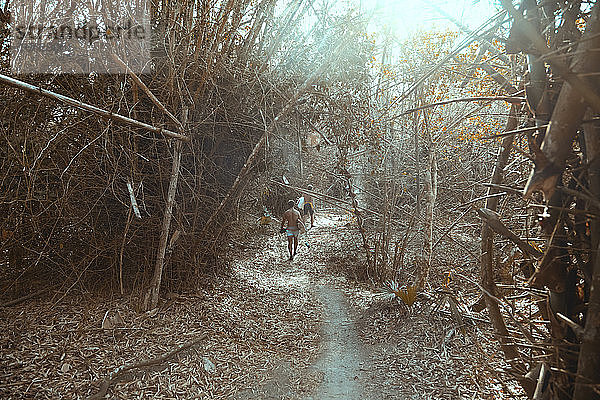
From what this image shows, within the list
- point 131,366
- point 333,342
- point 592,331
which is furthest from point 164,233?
point 592,331

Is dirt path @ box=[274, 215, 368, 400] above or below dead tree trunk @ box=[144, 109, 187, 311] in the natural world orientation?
below

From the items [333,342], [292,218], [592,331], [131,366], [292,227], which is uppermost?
[592,331]

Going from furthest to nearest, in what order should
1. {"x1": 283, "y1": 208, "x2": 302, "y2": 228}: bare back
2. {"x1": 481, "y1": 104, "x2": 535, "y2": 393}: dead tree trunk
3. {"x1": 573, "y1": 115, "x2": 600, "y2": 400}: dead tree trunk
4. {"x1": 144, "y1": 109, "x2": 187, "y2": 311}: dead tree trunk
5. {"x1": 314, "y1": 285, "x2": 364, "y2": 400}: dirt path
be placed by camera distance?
{"x1": 283, "y1": 208, "x2": 302, "y2": 228}: bare back → {"x1": 144, "y1": 109, "x2": 187, "y2": 311}: dead tree trunk → {"x1": 314, "y1": 285, "x2": 364, "y2": 400}: dirt path → {"x1": 481, "y1": 104, "x2": 535, "y2": 393}: dead tree trunk → {"x1": 573, "y1": 115, "x2": 600, "y2": 400}: dead tree trunk

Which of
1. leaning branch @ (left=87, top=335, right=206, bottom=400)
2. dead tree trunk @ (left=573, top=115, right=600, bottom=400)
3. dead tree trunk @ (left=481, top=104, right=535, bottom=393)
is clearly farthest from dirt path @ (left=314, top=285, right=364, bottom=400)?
dead tree trunk @ (left=573, top=115, right=600, bottom=400)

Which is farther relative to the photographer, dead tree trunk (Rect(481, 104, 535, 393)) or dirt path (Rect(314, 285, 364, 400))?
dirt path (Rect(314, 285, 364, 400))

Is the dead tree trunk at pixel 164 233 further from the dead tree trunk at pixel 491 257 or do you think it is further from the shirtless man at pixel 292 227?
the shirtless man at pixel 292 227

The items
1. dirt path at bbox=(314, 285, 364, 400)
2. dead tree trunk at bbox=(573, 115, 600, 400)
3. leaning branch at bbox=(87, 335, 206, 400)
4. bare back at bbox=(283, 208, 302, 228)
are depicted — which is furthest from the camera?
bare back at bbox=(283, 208, 302, 228)

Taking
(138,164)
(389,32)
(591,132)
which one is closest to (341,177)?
(389,32)

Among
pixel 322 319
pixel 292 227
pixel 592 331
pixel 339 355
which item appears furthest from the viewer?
pixel 292 227

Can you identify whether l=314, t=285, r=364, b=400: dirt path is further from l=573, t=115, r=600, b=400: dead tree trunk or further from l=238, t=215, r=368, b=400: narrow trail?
l=573, t=115, r=600, b=400: dead tree trunk

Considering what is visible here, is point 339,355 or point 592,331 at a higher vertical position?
point 592,331

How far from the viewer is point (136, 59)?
15.0 feet

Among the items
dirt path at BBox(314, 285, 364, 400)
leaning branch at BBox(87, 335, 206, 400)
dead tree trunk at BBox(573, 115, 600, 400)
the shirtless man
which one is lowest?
dirt path at BBox(314, 285, 364, 400)

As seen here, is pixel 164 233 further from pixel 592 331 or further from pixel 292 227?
pixel 592 331
